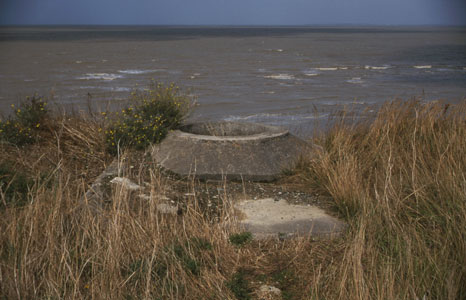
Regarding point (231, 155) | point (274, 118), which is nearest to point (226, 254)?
point (231, 155)

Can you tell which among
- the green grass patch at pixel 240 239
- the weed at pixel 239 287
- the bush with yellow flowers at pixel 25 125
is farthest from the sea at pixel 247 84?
the weed at pixel 239 287

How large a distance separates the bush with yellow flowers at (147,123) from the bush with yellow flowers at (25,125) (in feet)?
3.39

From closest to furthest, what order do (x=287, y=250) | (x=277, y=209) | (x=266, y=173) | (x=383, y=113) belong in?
(x=287, y=250), (x=277, y=209), (x=266, y=173), (x=383, y=113)

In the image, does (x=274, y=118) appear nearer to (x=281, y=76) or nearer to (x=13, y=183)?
(x=13, y=183)

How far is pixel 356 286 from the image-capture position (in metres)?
2.97

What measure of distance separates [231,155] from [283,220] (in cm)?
148

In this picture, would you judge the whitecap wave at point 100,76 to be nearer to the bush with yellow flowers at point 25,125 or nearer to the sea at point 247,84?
the sea at point 247,84

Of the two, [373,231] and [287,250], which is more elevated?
[373,231]

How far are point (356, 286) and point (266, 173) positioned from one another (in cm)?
348

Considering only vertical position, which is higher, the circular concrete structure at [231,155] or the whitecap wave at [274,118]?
the circular concrete structure at [231,155]

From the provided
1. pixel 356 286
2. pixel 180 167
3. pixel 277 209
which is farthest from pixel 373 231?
pixel 180 167

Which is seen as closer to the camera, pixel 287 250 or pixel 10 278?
pixel 10 278

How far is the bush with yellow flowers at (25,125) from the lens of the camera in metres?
7.26

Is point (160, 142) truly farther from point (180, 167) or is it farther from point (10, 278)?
point (10, 278)
